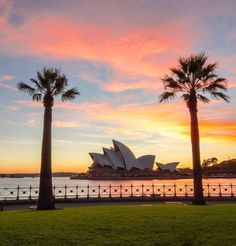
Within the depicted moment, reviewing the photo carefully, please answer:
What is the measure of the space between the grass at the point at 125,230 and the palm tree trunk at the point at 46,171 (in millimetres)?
9986

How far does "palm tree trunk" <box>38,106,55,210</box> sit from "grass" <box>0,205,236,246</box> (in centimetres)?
999

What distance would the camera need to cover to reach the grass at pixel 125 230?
34.7ft

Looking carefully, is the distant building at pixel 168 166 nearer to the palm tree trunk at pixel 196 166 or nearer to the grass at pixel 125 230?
the palm tree trunk at pixel 196 166

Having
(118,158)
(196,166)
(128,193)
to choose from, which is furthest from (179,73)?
(118,158)

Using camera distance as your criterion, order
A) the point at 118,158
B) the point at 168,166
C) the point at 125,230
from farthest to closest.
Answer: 1. the point at 168,166
2. the point at 118,158
3. the point at 125,230

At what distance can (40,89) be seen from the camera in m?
27.5

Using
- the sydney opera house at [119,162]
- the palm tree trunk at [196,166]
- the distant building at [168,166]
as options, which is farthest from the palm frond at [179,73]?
the distant building at [168,166]

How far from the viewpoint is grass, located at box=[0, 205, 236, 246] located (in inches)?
416

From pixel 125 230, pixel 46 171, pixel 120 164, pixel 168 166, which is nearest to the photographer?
pixel 125 230

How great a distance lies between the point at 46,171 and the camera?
25.5 metres

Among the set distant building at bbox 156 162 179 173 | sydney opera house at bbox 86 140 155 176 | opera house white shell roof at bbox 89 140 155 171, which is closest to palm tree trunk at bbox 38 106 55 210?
sydney opera house at bbox 86 140 155 176

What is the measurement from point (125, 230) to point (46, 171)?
47.2 feet

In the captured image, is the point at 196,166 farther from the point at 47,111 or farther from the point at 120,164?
the point at 120,164

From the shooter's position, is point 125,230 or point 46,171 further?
point 46,171
